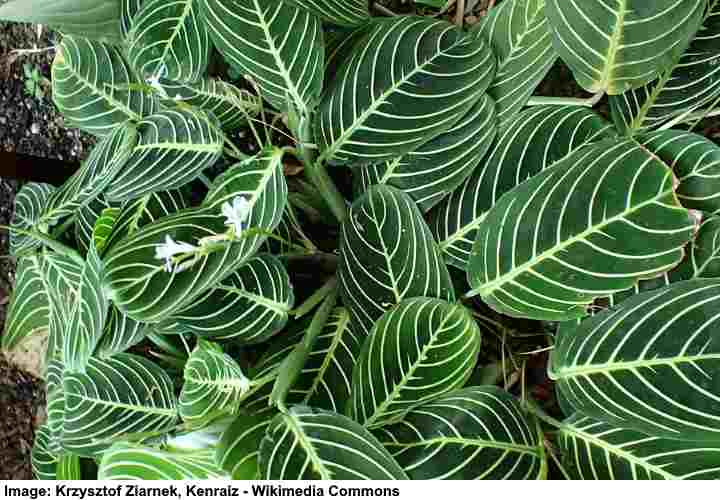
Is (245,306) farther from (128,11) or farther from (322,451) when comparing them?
(128,11)

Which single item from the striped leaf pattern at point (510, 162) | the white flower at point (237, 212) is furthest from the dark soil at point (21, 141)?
the striped leaf pattern at point (510, 162)

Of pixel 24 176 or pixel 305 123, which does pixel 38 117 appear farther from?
pixel 305 123

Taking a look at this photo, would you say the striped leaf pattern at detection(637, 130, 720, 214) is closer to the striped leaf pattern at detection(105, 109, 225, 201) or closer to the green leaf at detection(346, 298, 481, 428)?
the green leaf at detection(346, 298, 481, 428)

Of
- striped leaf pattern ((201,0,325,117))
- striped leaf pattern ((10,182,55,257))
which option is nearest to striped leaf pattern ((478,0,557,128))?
striped leaf pattern ((201,0,325,117))

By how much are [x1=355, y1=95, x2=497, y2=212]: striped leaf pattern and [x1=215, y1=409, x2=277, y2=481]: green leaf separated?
38cm

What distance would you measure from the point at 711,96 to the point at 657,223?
29 cm

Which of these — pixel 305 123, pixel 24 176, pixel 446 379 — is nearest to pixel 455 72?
pixel 305 123

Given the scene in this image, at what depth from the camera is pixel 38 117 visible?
5.67 ft

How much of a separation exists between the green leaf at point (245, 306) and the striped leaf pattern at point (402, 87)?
8.2 inches

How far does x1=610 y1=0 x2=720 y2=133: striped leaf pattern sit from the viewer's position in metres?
0.89

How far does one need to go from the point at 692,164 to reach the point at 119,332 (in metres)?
0.78

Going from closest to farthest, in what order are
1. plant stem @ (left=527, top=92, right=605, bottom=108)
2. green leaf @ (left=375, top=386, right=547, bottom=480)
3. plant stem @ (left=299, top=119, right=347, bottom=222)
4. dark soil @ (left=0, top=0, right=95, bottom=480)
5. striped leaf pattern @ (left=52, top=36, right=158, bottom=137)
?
green leaf @ (left=375, top=386, right=547, bottom=480) → plant stem @ (left=527, top=92, right=605, bottom=108) → plant stem @ (left=299, top=119, right=347, bottom=222) → striped leaf pattern @ (left=52, top=36, right=158, bottom=137) → dark soil @ (left=0, top=0, right=95, bottom=480)

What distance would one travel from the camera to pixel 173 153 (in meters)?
0.98

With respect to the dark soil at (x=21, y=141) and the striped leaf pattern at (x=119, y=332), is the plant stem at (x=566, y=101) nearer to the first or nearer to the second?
the striped leaf pattern at (x=119, y=332)
